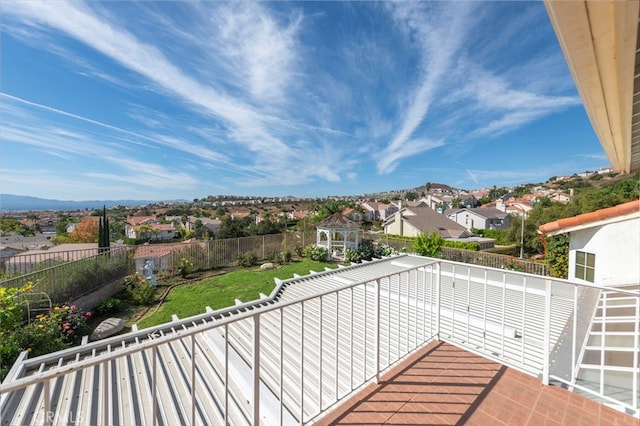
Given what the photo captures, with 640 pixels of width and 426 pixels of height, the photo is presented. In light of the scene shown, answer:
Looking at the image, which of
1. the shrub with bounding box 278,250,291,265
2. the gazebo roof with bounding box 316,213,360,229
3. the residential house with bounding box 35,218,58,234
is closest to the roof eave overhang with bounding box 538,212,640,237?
the gazebo roof with bounding box 316,213,360,229

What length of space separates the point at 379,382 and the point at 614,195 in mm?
24332

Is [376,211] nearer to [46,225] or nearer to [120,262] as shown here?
[120,262]

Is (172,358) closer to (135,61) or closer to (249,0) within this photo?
(249,0)

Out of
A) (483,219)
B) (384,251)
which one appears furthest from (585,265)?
(483,219)

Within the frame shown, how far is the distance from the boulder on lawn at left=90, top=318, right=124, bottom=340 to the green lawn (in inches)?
18.3

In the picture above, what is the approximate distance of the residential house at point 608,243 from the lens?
6496mm

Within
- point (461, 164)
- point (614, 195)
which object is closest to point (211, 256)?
point (614, 195)

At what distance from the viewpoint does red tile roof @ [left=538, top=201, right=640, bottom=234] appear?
6223 mm

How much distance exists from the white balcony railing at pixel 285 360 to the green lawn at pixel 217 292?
2.46 m

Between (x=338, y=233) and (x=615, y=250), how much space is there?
11.1 metres

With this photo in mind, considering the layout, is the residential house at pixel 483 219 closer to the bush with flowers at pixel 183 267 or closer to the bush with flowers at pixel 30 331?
the bush with flowers at pixel 183 267

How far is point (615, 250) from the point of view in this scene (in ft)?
22.3

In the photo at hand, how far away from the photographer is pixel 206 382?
3223 mm

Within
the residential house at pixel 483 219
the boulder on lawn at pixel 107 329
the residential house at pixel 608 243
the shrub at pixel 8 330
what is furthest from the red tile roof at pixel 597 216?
the residential house at pixel 483 219
